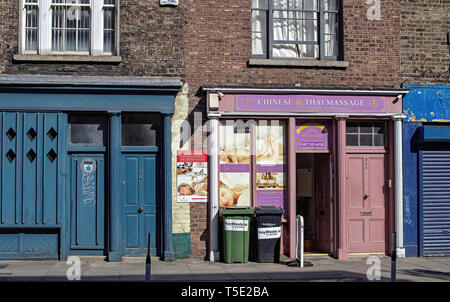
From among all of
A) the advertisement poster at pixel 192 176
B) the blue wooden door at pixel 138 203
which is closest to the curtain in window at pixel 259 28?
the advertisement poster at pixel 192 176

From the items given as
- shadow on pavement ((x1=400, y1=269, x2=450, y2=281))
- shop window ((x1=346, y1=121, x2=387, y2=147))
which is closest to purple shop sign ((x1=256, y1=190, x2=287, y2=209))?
shop window ((x1=346, y1=121, x2=387, y2=147))

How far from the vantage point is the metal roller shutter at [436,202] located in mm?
13695

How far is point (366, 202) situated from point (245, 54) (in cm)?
459

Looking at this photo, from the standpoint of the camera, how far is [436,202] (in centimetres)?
1377

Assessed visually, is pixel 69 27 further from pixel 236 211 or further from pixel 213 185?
pixel 236 211

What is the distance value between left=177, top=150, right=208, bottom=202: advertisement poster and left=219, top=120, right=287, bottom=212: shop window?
0.43m

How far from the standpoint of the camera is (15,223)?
12.5m

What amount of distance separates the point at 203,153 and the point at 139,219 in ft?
6.87

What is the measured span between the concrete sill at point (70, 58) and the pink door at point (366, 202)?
238 inches

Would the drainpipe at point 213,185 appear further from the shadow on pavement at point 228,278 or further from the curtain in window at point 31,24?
the curtain in window at point 31,24

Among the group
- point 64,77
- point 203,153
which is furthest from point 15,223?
point 203,153

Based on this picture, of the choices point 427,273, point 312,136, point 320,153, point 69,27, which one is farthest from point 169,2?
point 427,273

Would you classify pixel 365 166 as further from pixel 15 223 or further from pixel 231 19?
pixel 15 223

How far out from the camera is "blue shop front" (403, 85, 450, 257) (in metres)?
13.6
